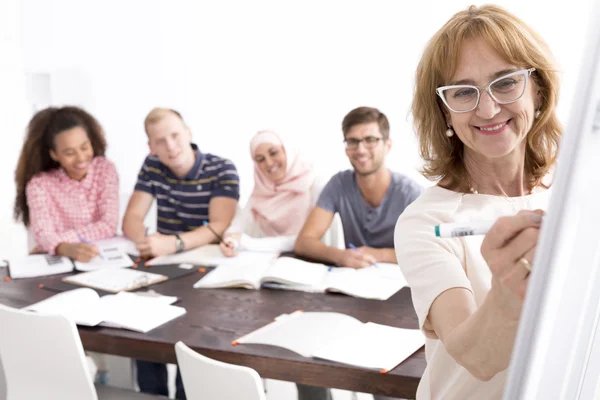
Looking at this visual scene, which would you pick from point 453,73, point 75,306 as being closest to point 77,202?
point 75,306

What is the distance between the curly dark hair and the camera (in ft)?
10.2

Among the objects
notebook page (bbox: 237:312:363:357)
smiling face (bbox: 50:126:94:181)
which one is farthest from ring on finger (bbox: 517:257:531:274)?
smiling face (bbox: 50:126:94:181)

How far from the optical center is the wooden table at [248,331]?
1557mm

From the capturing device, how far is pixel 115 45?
527cm

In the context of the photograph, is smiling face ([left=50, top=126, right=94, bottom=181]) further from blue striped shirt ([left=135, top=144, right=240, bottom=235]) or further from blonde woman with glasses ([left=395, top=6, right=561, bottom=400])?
blonde woman with glasses ([left=395, top=6, right=561, bottom=400])

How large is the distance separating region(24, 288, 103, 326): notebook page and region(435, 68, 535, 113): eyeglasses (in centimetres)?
135

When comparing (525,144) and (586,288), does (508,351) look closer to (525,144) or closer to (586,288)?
(586,288)

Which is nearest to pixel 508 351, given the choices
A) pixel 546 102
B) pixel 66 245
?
pixel 546 102

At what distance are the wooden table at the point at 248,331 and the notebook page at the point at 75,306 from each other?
0.14 feet

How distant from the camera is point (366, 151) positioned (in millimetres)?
2732

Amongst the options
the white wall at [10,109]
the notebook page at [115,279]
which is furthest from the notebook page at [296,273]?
the white wall at [10,109]

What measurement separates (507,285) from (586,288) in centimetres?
20

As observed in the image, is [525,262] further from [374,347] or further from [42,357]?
[42,357]

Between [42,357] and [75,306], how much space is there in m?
0.23
